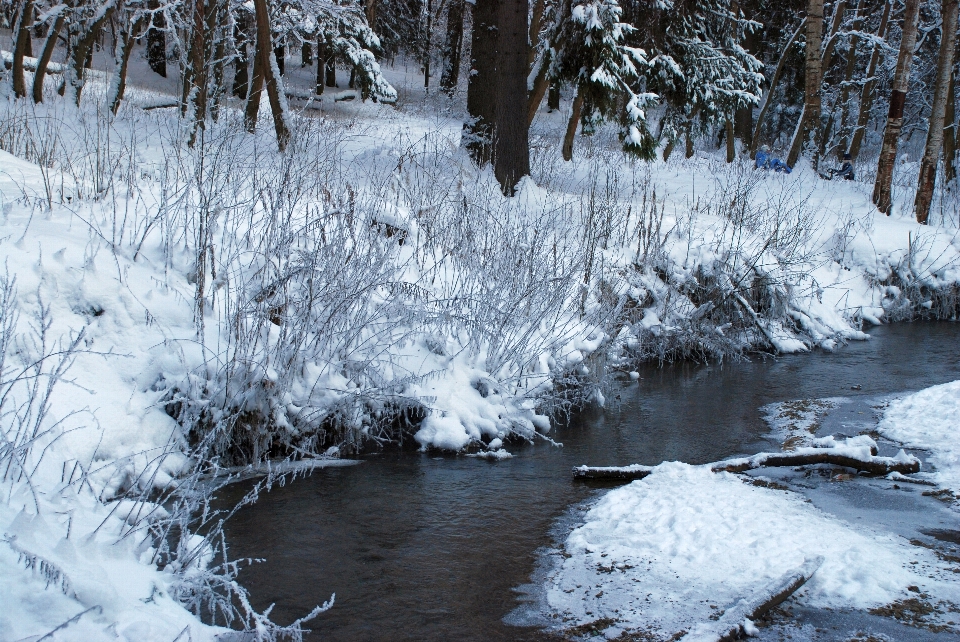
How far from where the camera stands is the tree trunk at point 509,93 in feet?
34.2

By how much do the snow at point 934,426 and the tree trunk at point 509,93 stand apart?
5615mm

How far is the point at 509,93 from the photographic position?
10.6 m

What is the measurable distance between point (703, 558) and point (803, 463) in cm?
161

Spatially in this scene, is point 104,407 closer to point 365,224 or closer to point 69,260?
point 69,260

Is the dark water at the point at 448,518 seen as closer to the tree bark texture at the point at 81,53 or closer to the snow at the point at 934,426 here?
the snow at the point at 934,426

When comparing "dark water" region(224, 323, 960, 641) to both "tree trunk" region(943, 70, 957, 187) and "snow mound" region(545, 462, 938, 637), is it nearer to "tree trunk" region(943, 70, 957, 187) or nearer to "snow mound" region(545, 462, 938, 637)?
"snow mound" region(545, 462, 938, 637)

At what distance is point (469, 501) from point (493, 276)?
244 centimetres

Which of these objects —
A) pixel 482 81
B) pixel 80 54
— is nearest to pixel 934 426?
pixel 482 81

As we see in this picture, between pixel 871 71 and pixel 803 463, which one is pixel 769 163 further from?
pixel 803 463

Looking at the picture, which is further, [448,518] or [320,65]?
[320,65]

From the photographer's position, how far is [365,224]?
5.98m

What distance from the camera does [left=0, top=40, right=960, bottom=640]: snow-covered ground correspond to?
284 centimetres

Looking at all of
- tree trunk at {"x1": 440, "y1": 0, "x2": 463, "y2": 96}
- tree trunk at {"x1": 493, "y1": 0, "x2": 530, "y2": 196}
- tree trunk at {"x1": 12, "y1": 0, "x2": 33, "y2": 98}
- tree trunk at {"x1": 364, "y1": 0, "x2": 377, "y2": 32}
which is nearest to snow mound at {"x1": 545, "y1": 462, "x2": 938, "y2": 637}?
tree trunk at {"x1": 493, "y1": 0, "x2": 530, "y2": 196}

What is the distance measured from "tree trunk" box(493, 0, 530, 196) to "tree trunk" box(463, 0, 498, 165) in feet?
0.31
